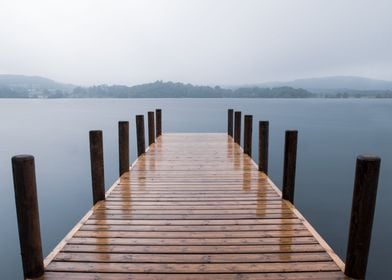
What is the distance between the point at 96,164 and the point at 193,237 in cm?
226

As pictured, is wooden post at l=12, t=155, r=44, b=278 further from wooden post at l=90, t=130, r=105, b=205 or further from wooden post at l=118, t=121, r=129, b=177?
→ wooden post at l=118, t=121, r=129, b=177

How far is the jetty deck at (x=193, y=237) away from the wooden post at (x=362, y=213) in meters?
0.18

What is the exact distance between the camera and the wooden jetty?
10.2 ft

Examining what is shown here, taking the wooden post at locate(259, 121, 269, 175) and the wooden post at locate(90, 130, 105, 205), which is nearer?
the wooden post at locate(90, 130, 105, 205)

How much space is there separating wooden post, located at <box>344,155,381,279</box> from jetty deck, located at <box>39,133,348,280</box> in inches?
7.0

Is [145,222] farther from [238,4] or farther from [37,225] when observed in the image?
[238,4]

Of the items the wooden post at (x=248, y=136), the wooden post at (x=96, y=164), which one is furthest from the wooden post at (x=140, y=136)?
the wooden post at (x=96, y=164)

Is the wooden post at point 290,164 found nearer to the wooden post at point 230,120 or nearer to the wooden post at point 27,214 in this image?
the wooden post at point 27,214

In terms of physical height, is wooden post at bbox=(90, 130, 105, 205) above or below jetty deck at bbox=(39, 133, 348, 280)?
above

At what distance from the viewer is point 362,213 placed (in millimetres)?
2955

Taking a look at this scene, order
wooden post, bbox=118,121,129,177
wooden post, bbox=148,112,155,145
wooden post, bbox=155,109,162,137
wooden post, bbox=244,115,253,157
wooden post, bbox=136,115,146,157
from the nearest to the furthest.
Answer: wooden post, bbox=118,121,129,177 < wooden post, bbox=244,115,253,157 < wooden post, bbox=136,115,146,157 < wooden post, bbox=148,112,155,145 < wooden post, bbox=155,109,162,137

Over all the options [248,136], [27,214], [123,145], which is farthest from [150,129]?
[27,214]

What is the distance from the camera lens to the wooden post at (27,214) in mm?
2902

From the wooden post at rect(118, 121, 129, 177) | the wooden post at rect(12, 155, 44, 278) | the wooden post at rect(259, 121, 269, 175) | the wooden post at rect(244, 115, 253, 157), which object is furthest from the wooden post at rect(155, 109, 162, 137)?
the wooden post at rect(12, 155, 44, 278)
